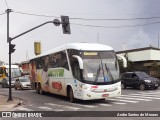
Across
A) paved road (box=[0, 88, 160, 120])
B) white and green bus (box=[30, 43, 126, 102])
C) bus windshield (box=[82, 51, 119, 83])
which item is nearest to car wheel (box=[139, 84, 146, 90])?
paved road (box=[0, 88, 160, 120])

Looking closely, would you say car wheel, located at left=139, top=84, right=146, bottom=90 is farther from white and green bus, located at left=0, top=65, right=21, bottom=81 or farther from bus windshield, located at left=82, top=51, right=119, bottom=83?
white and green bus, located at left=0, top=65, right=21, bottom=81

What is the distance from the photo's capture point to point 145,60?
5219cm

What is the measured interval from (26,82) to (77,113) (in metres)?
25.0

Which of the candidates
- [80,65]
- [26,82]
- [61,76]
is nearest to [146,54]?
[26,82]

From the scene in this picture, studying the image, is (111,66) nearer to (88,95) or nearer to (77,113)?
(88,95)

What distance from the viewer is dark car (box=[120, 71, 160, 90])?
32.2 meters

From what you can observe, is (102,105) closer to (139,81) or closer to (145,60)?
(139,81)

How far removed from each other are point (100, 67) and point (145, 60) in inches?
1316

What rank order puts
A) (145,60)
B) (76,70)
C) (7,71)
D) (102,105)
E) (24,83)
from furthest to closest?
(7,71)
(145,60)
(24,83)
(76,70)
(102,105)

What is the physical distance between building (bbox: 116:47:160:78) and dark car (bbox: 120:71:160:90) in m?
13.5

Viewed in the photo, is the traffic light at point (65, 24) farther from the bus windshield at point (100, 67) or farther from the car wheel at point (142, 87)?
the car wheel at point (142, 87)

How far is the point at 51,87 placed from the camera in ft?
84.5

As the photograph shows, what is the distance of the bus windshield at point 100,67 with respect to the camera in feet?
64.0

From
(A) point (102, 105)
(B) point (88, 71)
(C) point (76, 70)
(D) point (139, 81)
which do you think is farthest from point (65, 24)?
(D) point (139, 81)
